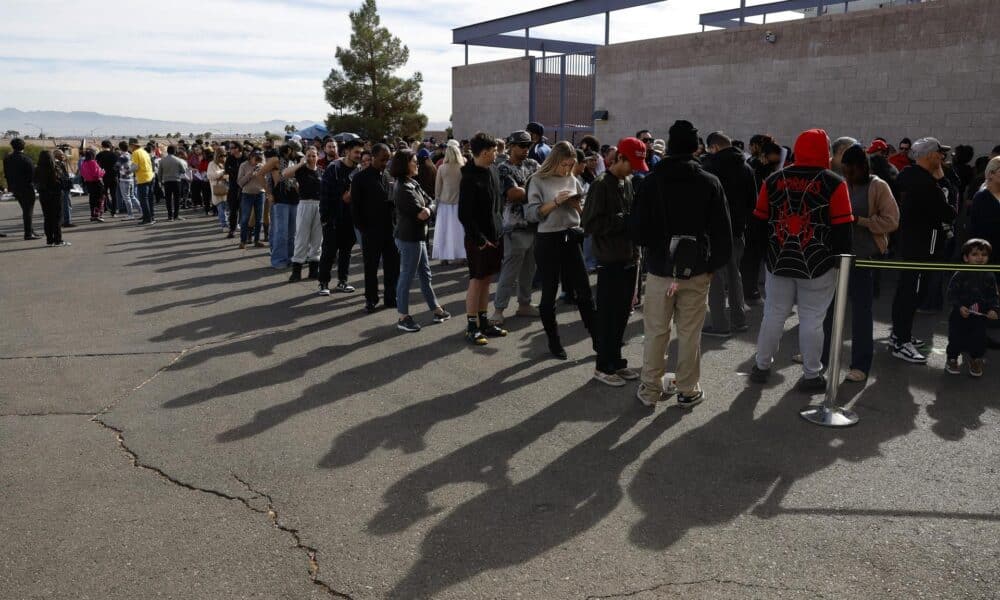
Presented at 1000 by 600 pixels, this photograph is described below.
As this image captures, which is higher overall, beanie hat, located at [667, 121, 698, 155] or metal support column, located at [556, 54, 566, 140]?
metal support column, located at [556, 54, 566, 140]

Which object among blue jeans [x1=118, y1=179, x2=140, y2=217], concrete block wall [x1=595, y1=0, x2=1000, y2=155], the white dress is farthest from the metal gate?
the white dress

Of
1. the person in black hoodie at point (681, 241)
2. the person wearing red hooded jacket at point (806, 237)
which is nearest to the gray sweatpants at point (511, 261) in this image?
the person in black hoodie at point (681, 241)

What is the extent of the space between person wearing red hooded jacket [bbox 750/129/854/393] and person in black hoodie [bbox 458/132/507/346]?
2.49 metres

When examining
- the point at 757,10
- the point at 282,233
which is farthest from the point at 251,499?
the point at 757,10

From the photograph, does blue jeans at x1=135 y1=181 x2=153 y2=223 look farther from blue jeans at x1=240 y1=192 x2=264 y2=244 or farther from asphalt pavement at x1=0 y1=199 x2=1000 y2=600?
asphalt pavement at x1=0 y1=199 x2=1000 y2=600

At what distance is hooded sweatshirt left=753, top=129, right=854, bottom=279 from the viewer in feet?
17.7

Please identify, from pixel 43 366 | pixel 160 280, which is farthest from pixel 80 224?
pixel 43 366

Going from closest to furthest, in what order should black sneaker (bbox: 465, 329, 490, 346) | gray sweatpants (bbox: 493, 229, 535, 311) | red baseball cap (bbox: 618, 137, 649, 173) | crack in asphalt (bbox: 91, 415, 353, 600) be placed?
crack in asphalt (bbox: 91, 415, 353, 600)
red baseball cap (bbox: 618, 137, 649, 173)
black sneaker (bbox: 465, 329, 490, 346)
gray sweatpants (bbox: 493, 229, 535, 311)

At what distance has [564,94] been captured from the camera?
24.4 meters

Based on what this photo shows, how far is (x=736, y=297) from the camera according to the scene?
313 inches

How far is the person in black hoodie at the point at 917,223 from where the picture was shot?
22.3 feet

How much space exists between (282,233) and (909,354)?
8775 millimetres

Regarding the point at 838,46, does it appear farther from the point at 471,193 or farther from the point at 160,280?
the point at 160,280

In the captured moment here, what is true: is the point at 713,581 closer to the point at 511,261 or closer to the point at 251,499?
the point at 251,499
